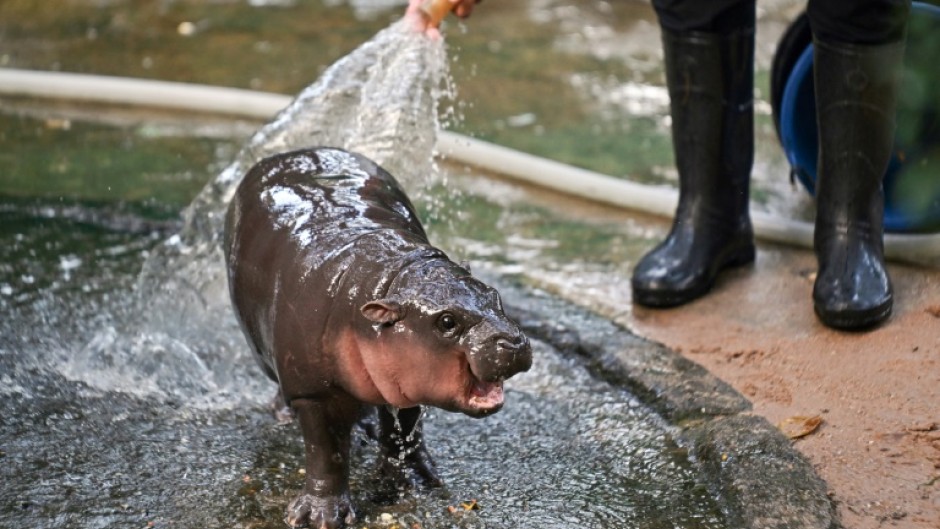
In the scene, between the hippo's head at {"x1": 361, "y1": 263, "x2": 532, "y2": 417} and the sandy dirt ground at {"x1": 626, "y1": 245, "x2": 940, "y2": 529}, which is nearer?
the hippo's head at {"x1": 361, "y1": 263, "x2": 532, "y2": 417}

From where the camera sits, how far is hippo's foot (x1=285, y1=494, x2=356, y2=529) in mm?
2646

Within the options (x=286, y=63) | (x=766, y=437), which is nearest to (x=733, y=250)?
(x=766, y=437)

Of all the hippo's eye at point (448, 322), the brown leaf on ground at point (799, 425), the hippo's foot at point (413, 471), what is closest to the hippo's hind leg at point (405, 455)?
the hippo's foot at point (413, 471)

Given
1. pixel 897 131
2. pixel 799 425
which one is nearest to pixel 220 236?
pixel 799 425

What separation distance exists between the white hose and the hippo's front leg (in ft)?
6.85

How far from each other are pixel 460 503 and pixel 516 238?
6.01 feet

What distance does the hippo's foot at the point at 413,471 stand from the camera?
2.85 meters

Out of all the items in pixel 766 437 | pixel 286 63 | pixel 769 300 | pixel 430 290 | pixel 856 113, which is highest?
pixel 430 290

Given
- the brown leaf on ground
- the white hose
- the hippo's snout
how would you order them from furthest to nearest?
the white hose → the brown leaf on ground → the hippo's snout

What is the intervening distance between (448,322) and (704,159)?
1735mm

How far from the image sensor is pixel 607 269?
4.15 metres

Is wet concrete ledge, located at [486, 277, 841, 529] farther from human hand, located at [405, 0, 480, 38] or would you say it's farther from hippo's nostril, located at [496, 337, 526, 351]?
human hand, located at [405, 0, 480, 38]

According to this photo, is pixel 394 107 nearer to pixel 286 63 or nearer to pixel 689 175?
pixel 689 175

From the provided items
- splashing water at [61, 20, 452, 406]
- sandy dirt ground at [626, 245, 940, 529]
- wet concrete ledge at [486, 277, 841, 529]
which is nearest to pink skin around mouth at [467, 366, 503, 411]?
wet concrete ledge at [486, 277, 841, 529]
